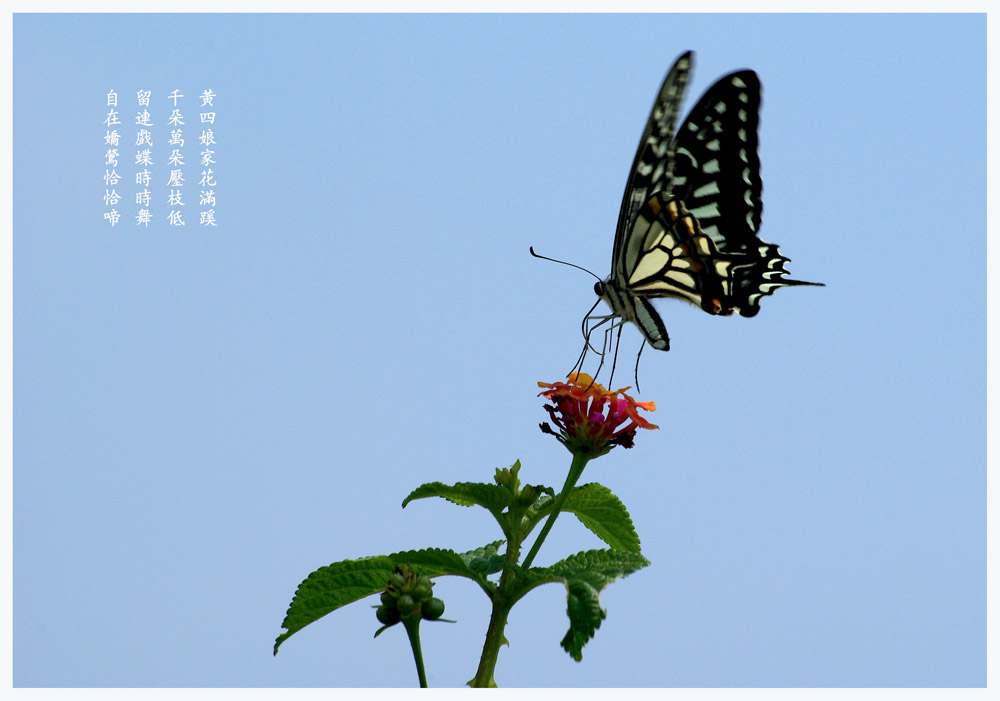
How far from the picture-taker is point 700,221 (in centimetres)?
288

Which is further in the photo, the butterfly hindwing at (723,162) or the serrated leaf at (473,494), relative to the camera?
the butterfly hindwing at (723,162)

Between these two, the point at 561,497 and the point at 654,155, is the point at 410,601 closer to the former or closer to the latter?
the point at 561,497

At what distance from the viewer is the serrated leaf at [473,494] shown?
190 cm

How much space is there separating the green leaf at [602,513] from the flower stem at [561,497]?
3 centimetres

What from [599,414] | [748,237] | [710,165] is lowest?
[599,414]

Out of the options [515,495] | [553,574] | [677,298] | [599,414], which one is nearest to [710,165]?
[677,298]

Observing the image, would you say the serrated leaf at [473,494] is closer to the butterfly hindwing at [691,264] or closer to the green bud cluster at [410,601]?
the green bud cluster at [410,601]

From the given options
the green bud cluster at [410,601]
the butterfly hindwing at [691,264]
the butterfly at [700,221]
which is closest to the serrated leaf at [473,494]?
the green bud cluster at [410,601]

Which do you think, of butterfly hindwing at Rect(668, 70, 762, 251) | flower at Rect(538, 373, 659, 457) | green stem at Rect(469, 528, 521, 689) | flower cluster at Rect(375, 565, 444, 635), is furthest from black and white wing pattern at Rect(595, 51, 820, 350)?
flower cluster at Rect(375, 565, 444, 635)

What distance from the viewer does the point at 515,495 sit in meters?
1.95

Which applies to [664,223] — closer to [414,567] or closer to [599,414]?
[599,414]

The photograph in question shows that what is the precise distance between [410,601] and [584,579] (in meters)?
0.32

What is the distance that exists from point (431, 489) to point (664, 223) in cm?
136

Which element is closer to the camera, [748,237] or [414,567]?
[414,567]
